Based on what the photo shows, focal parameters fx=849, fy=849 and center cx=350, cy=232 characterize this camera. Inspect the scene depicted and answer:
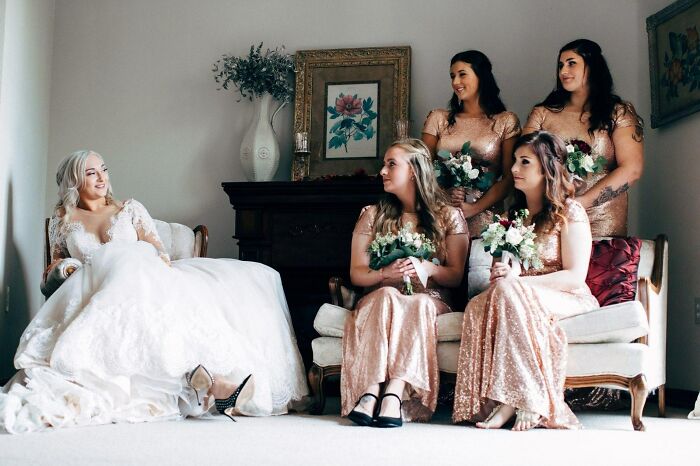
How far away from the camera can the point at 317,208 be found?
5.05 meters

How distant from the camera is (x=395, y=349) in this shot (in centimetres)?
371

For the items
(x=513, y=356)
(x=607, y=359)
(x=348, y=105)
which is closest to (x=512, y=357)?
(x=513, y=356)

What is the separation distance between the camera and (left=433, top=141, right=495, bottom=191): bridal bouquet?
4.50 m

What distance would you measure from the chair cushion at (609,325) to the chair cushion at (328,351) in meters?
1.02

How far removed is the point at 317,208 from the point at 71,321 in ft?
5.86

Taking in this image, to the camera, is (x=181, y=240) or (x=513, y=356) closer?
(x=513, y=356)

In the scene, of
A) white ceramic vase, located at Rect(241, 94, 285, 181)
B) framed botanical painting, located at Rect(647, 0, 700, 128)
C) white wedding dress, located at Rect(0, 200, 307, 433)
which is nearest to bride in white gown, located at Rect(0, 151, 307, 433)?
white wedding dress, located at Rect(0, 200, 307, 433)

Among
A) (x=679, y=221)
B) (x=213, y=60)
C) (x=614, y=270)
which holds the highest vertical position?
(x=213, y=60)

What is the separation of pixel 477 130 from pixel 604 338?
60.3 inches

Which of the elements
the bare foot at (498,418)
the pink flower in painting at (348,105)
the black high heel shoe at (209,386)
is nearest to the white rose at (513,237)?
the bare foot at (498,418)

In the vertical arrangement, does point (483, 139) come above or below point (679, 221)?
above

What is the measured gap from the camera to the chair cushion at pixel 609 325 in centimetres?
359

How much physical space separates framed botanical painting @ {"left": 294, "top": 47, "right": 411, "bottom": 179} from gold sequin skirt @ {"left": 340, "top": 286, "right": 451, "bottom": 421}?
1.71 meters

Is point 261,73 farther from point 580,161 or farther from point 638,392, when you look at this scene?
point 638,392
